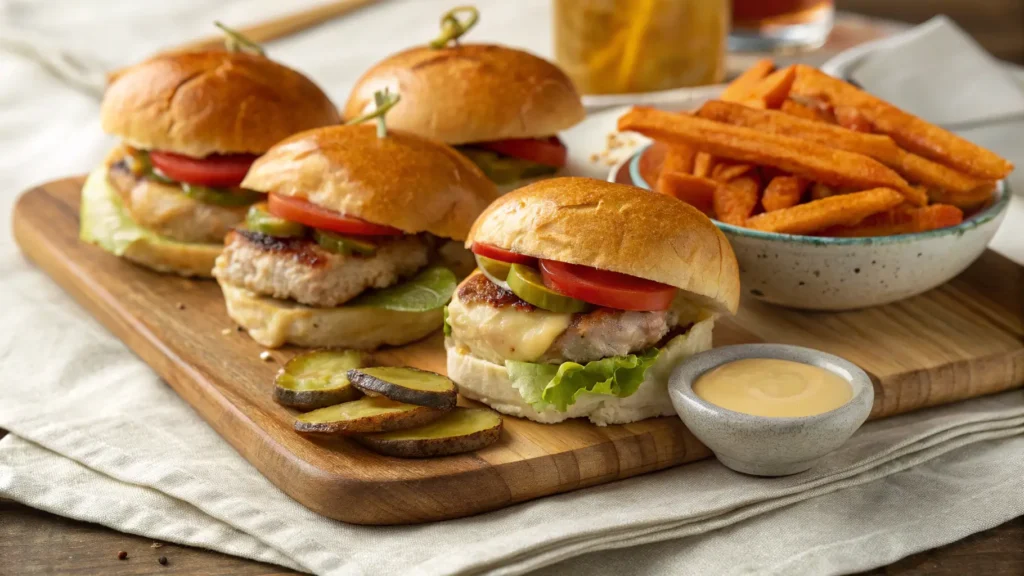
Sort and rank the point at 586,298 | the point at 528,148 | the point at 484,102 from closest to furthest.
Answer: the point at 586,298 < the point at 484,102 < the point at 528,148

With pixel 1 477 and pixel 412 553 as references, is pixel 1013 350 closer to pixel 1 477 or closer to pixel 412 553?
pixel 412 553

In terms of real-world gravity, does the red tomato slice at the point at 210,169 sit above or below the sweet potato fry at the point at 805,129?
below

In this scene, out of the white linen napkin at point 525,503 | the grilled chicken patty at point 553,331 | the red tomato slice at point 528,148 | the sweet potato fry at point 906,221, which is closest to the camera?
the white linen napkin at point 525,503

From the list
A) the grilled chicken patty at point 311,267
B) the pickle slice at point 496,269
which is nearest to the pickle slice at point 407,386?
the pickle slice at point 496,269

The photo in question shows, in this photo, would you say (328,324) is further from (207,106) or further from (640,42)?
(640,42)

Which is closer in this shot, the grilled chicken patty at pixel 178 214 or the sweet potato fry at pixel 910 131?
the sweet potato fry at pixel 910 131

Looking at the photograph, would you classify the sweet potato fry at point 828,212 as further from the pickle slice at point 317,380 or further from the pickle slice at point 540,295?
the pickle slice at point 317,380

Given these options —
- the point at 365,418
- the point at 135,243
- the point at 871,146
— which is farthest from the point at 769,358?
the point at 135,243
